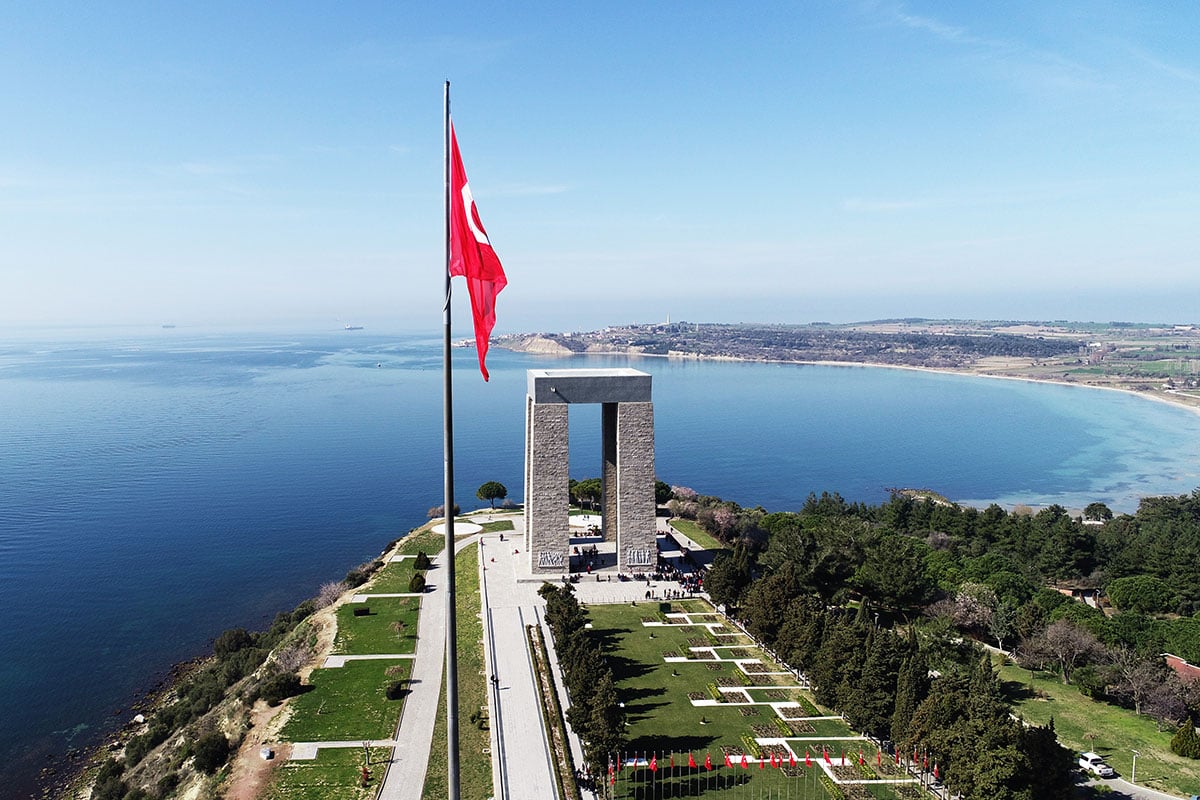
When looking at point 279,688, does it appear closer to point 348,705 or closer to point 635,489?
point 348,705

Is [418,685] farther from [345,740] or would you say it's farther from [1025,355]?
[1025,355]

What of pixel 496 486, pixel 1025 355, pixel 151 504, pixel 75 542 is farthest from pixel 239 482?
pixel 1025 355

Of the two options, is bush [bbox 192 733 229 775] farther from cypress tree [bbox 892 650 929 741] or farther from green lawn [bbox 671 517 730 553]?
green lawn [bbox 671 517 730 553]

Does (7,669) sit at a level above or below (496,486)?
below

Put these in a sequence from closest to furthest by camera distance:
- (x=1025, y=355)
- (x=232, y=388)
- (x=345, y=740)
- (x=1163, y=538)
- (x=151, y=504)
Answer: (x=345, y=740)
(x=1163, y=538)
(x=151, y=504)
(x=232, y=388)
(x=1025, y=355)

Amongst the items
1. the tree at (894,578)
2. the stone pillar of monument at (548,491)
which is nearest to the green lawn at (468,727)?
the stone pillar of monument at (548,491)
